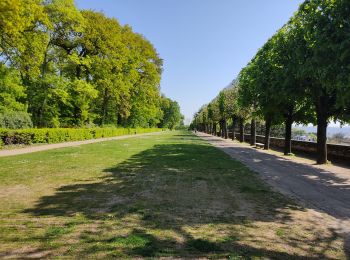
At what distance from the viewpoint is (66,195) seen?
923cm

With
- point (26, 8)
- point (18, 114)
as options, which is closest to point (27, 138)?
point (18, 114)

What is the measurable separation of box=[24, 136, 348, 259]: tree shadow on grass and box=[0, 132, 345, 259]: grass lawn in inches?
0.6

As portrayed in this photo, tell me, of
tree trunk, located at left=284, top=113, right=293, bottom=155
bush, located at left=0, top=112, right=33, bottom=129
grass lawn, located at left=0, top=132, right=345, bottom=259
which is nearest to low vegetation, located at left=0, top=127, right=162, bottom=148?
bush, located at left=0, top=112, right=33, bottom=129

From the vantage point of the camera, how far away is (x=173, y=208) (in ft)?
26.0

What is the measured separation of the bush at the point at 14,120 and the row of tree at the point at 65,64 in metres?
4.38

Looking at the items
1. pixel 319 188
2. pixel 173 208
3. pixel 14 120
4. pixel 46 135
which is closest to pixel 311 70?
pixel 319 188

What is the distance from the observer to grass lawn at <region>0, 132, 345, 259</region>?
5242 millimetres

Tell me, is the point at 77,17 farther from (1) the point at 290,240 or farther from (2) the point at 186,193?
(1) the point at 290,240

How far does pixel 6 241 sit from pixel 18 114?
2940cm

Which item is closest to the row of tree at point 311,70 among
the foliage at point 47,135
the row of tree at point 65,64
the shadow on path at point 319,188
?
the shadow on path at point 319,188

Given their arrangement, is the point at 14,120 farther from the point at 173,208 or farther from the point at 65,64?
the point at 173,208

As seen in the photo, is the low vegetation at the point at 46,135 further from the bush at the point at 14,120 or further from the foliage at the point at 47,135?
the bush at the point at 14,120

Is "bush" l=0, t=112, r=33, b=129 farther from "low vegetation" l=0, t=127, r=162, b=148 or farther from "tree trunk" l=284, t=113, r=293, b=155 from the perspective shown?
"tree trunk" l=284, t=113, r=293, b=155

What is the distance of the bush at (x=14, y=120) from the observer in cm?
2969
